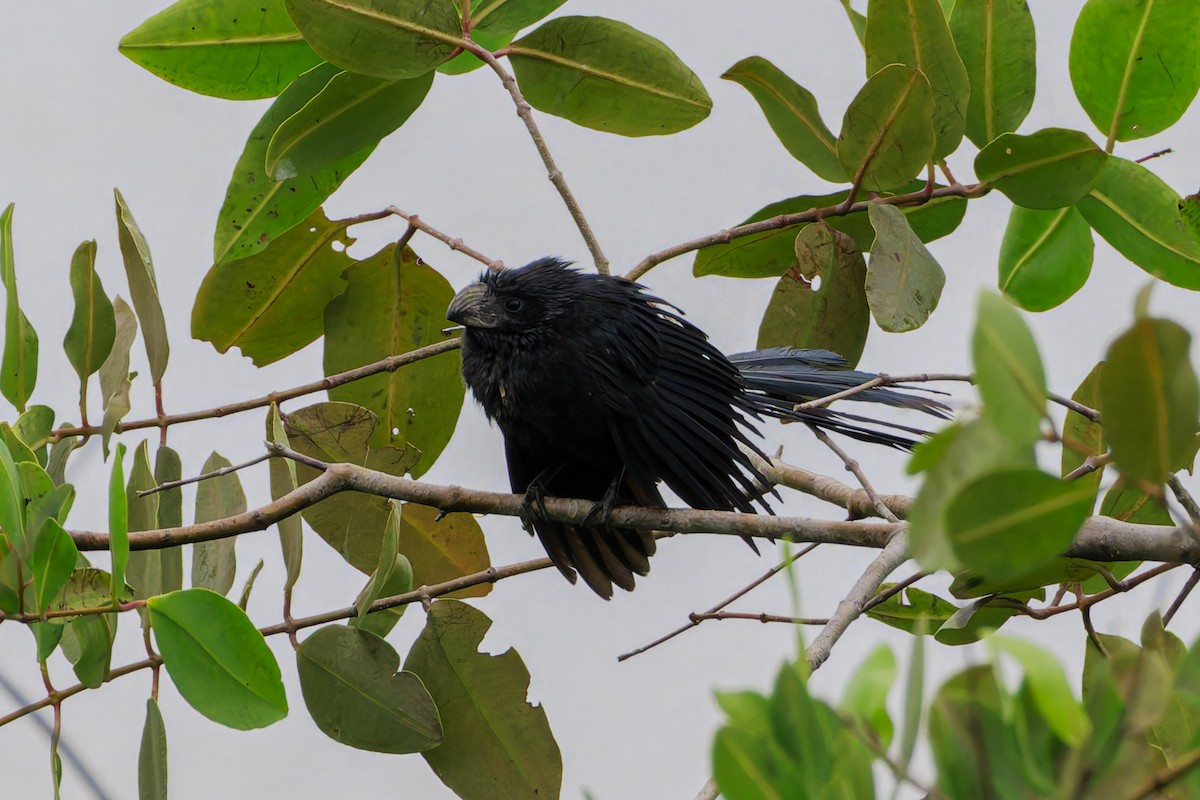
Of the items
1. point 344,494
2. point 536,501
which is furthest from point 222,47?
point 536,501

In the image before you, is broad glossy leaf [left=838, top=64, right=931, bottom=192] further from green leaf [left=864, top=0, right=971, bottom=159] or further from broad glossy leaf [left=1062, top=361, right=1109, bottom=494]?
broad glossy leaf [left=1062, top=361, right=1109, bottom=494]

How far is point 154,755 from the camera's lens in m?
1.00

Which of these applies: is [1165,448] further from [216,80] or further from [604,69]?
[216,80]

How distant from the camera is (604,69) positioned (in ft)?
4.91

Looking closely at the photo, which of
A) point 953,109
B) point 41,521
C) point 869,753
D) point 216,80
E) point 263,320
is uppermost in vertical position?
point 216,80

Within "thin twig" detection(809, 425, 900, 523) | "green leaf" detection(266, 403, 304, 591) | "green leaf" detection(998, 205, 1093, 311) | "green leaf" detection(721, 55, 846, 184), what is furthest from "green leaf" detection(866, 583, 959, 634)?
"green leaf" detection(266, 403, 304, 591)

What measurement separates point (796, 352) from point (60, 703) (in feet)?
3.28

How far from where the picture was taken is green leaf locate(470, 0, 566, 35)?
56.1 inches

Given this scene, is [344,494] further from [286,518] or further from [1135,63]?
[1135,63]

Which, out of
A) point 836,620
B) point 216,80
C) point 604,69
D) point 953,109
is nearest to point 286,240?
point 216,80

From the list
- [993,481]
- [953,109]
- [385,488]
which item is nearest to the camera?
[993,481]

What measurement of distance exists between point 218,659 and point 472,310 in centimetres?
80

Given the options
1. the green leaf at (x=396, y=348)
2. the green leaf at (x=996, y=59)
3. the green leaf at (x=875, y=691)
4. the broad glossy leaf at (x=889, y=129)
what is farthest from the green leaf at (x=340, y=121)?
the green leaf at (x=875, y=691)

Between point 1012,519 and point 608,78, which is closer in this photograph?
point 1012,519
